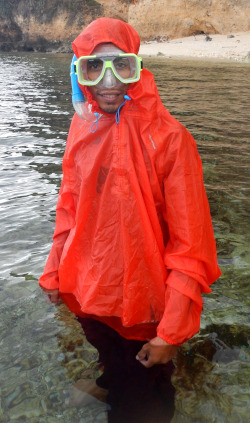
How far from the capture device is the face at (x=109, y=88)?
6.69ft

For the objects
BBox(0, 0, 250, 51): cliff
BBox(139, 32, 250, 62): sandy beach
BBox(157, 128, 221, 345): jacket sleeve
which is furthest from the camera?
BBox(0, 0, 250, 51): cliff

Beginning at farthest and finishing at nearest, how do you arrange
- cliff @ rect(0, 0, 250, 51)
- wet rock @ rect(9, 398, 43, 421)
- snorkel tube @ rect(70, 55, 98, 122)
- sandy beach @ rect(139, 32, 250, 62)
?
cliff @ rect(0, 0, 250, 51) < sandy beach @ rect(139, 32, 250, 62) < wet rock @ rect(9, 398, 43, 421) < snorkel tube @ rect(70, 55, 98, 122)

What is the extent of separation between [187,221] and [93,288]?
2.20ft

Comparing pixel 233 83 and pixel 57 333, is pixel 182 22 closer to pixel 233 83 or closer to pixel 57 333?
pixel 233 83

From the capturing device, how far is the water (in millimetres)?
2525

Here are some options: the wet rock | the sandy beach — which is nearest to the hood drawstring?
the wet rock

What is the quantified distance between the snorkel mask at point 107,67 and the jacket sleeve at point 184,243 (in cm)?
42

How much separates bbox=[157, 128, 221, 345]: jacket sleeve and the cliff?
36.7m

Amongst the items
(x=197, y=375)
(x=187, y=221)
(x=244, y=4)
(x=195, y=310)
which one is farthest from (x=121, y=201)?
(x=244, y=4)

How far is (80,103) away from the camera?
220 cm

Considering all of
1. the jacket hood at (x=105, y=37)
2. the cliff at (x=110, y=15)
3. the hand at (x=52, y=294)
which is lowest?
the hand at (x=52, y=294)

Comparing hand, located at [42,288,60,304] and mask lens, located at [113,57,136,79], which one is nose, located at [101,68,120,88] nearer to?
mask lens, located at [113,57,136,79]

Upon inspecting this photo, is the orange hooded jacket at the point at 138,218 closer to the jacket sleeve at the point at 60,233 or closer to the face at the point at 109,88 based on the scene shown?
the face at the point at 109,88

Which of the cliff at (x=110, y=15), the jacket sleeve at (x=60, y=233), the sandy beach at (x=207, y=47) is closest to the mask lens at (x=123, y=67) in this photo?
the jacket sleeve at (x=60, y=233)
